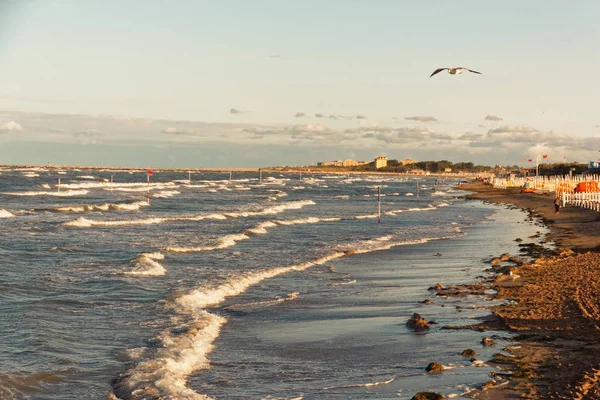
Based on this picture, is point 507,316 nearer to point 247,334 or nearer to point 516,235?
point 247,334

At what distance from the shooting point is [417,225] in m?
45.2

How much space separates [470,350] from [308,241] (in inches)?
870

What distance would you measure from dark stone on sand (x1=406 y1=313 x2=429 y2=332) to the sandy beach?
3.59 feet

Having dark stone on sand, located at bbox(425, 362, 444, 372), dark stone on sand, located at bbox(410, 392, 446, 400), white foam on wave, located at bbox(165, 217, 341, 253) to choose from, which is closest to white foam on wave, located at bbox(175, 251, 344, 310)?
white foam on wave, located at bbox(165, 217, 341, 253)

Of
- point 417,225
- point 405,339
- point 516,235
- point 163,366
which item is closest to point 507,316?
point 405,339

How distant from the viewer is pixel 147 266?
22.9 metres

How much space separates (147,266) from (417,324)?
11.3 metres

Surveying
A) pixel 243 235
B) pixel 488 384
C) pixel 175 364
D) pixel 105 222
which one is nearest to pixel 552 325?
pixel 488 384

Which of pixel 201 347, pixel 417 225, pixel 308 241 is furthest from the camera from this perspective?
pixel 417 225

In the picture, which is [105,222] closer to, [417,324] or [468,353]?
[417,324]

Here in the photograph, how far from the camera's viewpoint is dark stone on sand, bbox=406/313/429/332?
45.9 feet

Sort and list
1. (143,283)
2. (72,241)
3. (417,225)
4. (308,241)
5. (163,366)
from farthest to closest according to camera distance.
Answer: (417,225) < (308,241) < (72,241) < (143,283) < (163,366)

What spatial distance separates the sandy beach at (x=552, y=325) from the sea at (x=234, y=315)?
522 mm

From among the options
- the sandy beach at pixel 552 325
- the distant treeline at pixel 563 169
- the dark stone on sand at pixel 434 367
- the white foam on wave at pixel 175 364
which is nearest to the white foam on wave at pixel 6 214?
the sandy beach at pixel 552 325
